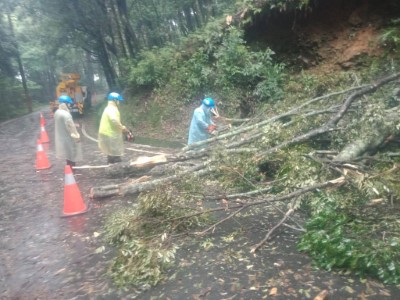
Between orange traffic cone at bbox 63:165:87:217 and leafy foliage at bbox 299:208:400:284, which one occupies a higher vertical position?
orange traffic cone at bbox 63:165:87:217

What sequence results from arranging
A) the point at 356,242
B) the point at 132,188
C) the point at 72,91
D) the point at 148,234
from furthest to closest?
the point at 72,91 → the point at 132,188 → the point at 148,234 → the point at 356,242

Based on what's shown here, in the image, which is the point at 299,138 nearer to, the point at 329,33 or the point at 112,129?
the point at 112,129

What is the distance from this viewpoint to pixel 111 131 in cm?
806

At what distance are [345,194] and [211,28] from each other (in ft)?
36.8

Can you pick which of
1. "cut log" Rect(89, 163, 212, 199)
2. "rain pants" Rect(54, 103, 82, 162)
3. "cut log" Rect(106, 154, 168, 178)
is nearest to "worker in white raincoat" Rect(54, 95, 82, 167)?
"rain pants" Rect(54, 103, 82, 162)

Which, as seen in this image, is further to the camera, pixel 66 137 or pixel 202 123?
pixel 66 137

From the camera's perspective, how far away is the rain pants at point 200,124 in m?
7.99

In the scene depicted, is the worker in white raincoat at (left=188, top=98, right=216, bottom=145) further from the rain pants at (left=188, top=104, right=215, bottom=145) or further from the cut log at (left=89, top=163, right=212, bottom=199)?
the cut log at (left=89, top=163, right=212, bottom=199)

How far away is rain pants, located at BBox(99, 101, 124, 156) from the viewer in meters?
7.95

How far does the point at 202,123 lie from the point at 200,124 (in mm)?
71

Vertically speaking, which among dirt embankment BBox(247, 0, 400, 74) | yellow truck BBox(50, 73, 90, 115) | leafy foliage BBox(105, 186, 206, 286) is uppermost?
yellow truck BBox(50, 73, 90, 115)

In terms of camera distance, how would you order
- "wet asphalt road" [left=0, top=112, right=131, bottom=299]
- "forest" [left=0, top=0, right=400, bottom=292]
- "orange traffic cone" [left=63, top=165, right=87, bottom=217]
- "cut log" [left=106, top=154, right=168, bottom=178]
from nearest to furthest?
1. "wet asphalt road" [left=0, top=112, right=131, bottom=299]
2. "forest" [left=0, top=0, right=400, bottom=292]
3. "orange traffic cone" [left=63, top=165, right=87, bottom=217]
4. "cut log" [left=106, top=154, right=168, bottom=178]

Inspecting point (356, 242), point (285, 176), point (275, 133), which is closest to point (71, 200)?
point (285, 176)

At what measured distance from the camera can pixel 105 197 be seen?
22.0 feet
